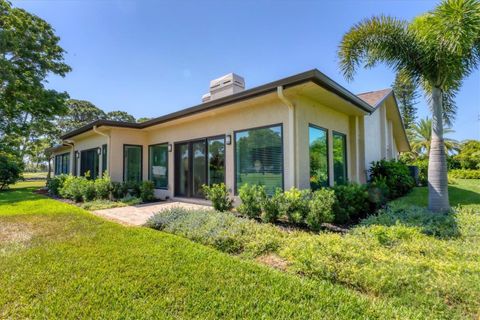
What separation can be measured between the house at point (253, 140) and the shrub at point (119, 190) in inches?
38.4

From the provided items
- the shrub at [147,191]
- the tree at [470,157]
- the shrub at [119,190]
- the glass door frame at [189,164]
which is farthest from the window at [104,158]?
the tree at [470,157]

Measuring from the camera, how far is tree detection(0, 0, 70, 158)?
597 inches

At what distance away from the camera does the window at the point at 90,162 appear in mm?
12539

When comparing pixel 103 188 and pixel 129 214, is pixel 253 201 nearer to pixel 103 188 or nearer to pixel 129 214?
pixel 129 214

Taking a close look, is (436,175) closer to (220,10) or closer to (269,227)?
(269,227)

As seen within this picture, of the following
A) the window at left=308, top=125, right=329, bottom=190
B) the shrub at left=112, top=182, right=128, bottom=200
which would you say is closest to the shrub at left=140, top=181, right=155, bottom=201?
the shrub at left=112, top=182, right=128, bottom=200

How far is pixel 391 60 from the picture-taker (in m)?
6.71

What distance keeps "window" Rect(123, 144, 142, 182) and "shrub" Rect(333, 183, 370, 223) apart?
9.05 metres

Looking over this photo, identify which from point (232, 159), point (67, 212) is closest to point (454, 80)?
point (232, 159)

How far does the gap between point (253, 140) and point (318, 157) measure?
6.84 feet

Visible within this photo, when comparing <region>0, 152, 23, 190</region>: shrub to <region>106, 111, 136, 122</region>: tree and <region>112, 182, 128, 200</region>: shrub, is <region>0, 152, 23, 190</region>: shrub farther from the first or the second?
<region>106, 111, 136, 122</region>: tree

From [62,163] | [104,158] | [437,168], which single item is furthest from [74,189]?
[437,168]

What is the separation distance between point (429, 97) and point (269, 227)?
6.55 m

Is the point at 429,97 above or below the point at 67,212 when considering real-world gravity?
above
